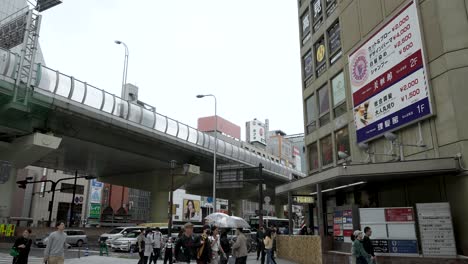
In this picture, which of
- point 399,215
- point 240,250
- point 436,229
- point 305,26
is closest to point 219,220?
point 240,250

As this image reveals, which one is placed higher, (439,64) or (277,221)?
(439,64)

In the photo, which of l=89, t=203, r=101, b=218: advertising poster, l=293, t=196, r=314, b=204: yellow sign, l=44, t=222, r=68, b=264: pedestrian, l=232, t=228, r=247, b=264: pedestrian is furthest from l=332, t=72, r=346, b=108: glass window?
l=89, t=203, r=101, b=218: advertising poster

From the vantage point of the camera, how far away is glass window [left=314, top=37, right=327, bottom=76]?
25312 millimetres

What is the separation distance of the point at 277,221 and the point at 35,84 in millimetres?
36833

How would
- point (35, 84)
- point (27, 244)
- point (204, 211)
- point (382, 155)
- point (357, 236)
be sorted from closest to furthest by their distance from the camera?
point (357, 236), point (27, 244), point (382, 155), point (35, 84), point (204, 211)

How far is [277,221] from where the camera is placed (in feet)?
171

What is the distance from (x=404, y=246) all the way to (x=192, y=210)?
315 ft

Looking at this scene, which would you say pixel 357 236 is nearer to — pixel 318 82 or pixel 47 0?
pixel 318 82

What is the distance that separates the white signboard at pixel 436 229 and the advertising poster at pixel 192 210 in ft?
303

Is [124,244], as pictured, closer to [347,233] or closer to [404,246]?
[347,233]

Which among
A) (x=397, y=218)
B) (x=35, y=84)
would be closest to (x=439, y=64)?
(x=397, y=218)

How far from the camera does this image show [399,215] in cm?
1480

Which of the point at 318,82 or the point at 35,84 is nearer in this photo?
the point at 35,84

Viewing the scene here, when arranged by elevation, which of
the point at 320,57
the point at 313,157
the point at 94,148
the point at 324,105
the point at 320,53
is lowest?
the point at 313,157
